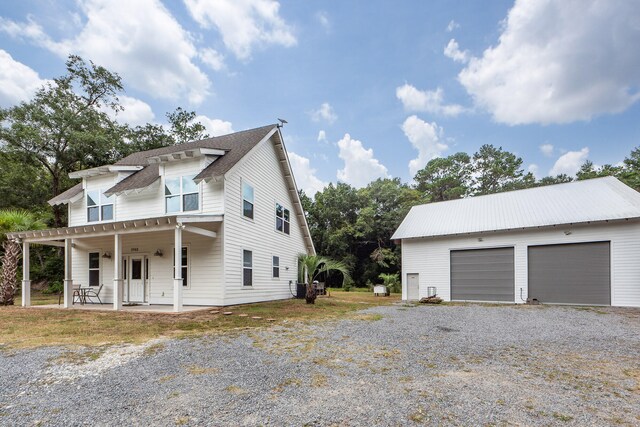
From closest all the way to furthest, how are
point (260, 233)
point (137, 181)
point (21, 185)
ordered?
point (137, 181)
point (260, 233)
point (21, 185)

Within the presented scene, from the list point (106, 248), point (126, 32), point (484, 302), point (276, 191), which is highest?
point (126, 32)

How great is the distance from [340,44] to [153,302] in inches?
637

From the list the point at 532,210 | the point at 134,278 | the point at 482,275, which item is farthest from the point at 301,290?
the point at 532,210

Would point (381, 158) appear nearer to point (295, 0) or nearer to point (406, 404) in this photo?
point (295, 0)

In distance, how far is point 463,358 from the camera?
4.97 metres

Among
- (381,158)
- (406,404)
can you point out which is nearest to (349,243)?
(381,158)

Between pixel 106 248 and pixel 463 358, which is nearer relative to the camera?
pixel 463 358

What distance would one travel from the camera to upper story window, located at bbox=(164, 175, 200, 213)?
1187cm

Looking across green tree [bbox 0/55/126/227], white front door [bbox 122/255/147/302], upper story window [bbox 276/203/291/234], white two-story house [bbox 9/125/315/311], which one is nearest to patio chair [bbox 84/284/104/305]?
white two-story house [bbox 9/125/315/311]

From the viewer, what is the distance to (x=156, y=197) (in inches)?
495

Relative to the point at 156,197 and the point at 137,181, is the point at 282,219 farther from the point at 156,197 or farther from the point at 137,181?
the point at 137,181

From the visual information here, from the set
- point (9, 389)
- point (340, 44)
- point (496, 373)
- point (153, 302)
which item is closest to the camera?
point (9, 389)

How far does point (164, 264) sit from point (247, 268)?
3.12 m

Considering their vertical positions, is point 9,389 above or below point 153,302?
above
